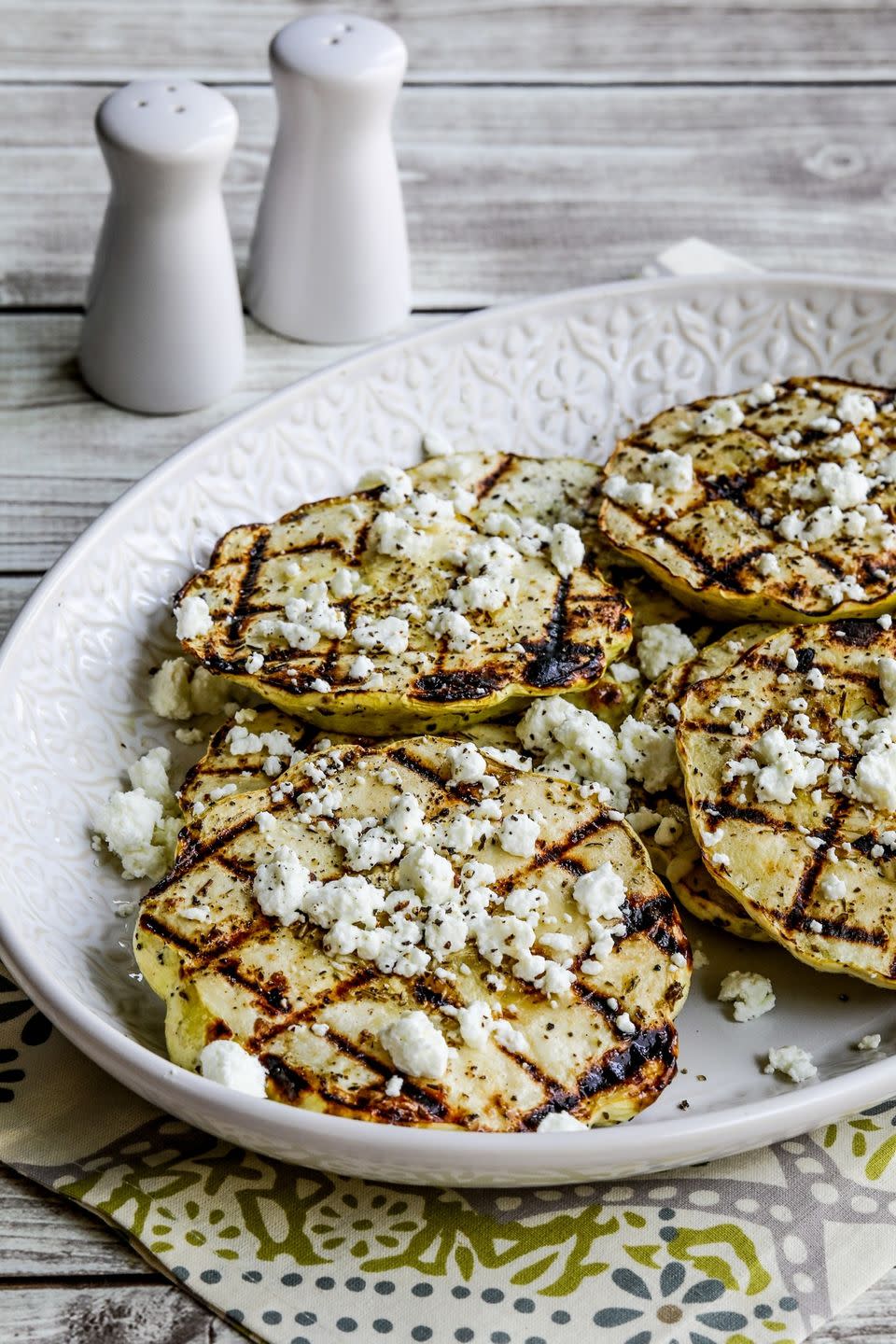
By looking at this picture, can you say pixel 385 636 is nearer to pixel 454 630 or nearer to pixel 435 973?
pixel 454 630

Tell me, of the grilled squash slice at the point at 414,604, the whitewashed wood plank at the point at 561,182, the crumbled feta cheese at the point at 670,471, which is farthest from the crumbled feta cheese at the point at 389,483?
the whitewashed wood plank at the point at 561,182

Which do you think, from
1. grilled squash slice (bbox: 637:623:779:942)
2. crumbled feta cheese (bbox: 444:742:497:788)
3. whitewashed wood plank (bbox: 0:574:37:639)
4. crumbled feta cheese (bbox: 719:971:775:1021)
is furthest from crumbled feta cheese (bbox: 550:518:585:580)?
whitewashed wood plank (bbox: 0:574:37:639)

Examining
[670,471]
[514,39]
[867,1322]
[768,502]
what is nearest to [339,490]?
[670,471]

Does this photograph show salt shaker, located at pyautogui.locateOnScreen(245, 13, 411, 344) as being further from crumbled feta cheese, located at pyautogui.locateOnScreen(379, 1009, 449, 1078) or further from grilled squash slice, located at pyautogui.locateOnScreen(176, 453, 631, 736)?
crumbled feta cheese, located at pyautogui.locateOnScreen(379, 1009, 449, 1078)

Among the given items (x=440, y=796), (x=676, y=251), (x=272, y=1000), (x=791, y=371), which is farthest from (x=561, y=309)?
(x=272, y=1000)

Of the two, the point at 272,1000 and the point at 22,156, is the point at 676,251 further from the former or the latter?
the point at 272,1000
